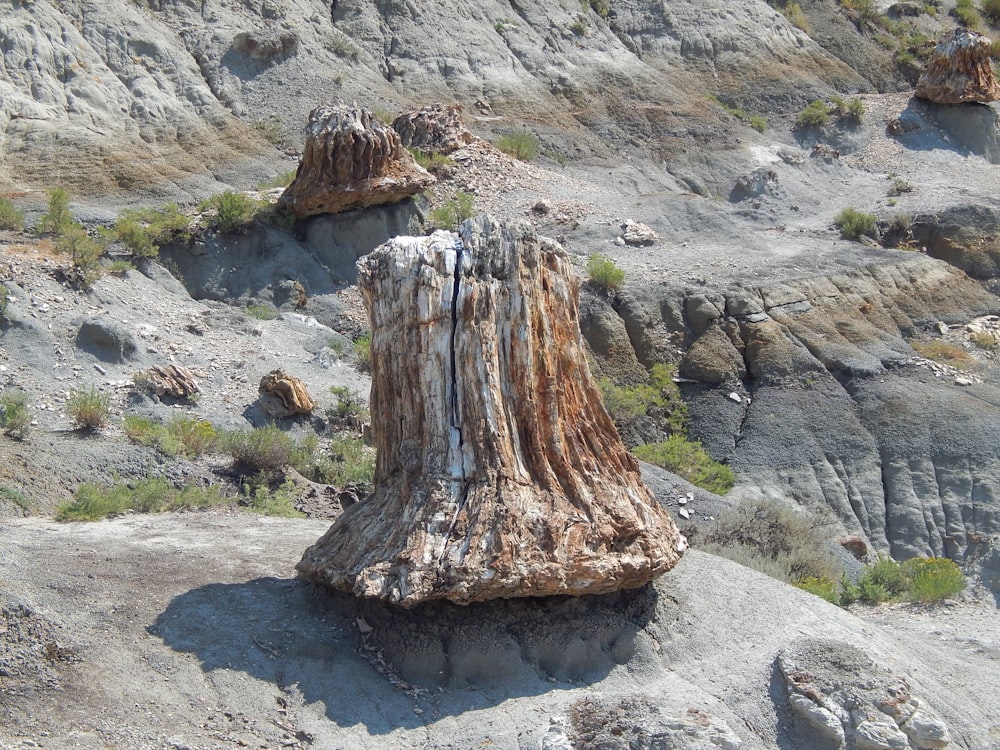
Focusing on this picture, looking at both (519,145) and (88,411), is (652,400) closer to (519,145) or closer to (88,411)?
(519,145)

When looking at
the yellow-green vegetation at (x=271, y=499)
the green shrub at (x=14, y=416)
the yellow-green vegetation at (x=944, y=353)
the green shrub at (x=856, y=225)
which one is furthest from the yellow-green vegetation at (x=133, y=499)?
the green shrub at (x=856, y=225)

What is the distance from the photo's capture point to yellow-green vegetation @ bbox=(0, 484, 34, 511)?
1083cm

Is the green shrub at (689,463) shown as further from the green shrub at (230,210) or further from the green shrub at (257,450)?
the green shrub at (230,210)

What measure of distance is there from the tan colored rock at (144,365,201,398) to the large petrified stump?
7.19 meters

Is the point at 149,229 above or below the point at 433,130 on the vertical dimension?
below

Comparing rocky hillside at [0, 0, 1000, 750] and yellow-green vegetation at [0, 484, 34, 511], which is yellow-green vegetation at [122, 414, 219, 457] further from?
yellow-green vegetation at [0, 484, 34, 511]

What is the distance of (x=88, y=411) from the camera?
13.6 metres

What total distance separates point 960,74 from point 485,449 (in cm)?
2672

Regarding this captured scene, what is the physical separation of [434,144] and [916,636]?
16254mm

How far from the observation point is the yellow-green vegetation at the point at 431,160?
75.3ft

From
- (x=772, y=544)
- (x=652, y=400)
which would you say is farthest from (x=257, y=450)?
(x=652, y=400)

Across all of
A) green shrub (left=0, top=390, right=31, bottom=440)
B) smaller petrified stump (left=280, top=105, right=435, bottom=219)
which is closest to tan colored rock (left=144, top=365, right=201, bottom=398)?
green shrub (left=0, top=390, right=31, bottom=440)

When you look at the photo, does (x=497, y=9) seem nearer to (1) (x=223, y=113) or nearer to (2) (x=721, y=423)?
(1) (x=223, y=113)

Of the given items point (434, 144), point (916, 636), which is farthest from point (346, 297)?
point (916, 636)
